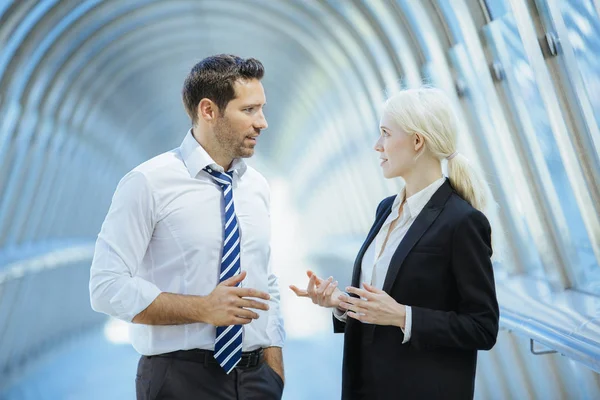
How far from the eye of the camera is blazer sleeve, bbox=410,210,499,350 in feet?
9.94

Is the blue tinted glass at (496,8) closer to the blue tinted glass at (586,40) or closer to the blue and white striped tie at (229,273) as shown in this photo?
the blue tinted glass at (586,40)

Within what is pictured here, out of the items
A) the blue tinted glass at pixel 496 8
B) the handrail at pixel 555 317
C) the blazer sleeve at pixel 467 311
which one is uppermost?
the blue tinted glass at pixel 496 8

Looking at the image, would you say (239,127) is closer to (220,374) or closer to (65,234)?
(220,374)

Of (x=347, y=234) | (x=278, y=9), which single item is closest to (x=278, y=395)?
(x=278, y=9)

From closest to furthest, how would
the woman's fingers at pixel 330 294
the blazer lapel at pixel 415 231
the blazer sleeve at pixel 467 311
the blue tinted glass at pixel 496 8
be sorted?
the blazer sleeve at pixel 467 311 < the blazer lapel at pixel 415 231 < the woman's fingers at pixel 330 294 < the blue tinted glass at pixel 496 8

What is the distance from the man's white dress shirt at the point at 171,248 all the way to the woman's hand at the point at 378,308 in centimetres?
61

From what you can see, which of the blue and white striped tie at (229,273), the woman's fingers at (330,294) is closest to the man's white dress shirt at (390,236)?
the woman's fingers at (330,294)

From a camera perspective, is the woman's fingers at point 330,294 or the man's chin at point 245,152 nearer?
the woman's fingers at point 330,294

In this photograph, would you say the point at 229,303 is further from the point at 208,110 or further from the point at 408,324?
the point at 208,110

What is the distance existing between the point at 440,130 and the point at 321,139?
1688 centimetres

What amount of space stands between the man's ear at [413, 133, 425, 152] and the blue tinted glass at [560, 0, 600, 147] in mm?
1519

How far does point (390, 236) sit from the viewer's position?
132 inches

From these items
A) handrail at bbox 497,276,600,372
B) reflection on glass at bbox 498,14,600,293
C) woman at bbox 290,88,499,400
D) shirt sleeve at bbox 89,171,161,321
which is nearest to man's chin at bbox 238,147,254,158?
shirt sleeve at bbox 89,171,161,321

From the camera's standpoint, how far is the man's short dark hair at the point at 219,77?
362 centimetres
